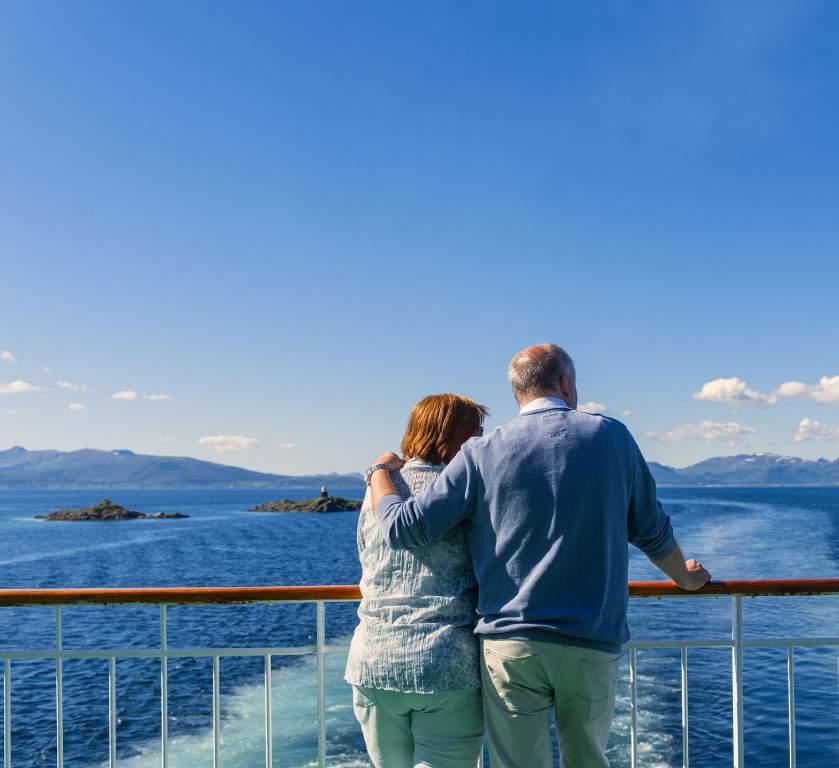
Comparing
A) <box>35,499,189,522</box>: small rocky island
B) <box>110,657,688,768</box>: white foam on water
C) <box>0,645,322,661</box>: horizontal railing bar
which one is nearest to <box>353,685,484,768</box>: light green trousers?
<box>0,645,322,661</box>: horizontal railing bar

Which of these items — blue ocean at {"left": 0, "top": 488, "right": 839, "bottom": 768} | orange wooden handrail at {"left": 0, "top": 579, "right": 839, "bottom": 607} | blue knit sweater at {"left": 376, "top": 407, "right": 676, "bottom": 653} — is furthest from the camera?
blue ocean at {"left": 0, "top": 488, "right": 839, "bottom": 768}

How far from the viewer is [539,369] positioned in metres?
1.87

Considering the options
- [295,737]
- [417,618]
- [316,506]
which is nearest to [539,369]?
[417,618]

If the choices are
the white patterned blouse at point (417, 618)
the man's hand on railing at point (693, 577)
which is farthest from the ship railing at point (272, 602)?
the white patterned blouse at point (417, 618)

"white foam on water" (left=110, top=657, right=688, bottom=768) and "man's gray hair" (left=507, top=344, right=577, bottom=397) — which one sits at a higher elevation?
"man's gray hair" (left=507, top=344, right=577, bottom=397)

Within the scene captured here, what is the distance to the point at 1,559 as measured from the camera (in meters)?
37.9

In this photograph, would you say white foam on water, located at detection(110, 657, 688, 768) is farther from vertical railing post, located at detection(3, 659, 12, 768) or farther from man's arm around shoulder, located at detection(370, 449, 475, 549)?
man's arm around shoulder, located at detection(370, 449, 475, 549)

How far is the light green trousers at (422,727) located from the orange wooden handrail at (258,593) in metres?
0.46

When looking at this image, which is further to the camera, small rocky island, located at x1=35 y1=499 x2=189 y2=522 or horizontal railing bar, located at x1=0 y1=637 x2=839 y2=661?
small rocky island, located at x1=35 y1=499 x2=189 y2=522

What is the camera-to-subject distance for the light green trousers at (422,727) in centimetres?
181

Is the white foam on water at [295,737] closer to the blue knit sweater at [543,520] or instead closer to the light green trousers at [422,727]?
the light green trousers at [422,727]

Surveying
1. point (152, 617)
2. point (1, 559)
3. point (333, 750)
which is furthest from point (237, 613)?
point (1, 559)

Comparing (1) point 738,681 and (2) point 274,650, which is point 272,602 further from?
(1) point 738,681

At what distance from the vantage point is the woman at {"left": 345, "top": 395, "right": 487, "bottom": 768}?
1.79m
